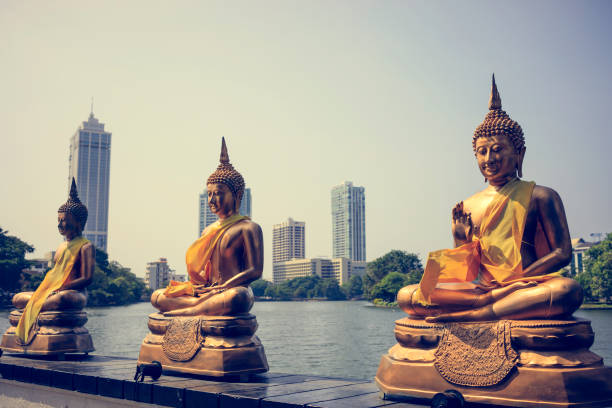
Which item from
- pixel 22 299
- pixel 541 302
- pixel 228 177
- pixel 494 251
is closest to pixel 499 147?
pixel 494 251

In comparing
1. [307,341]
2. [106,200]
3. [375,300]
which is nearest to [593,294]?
[375,300]

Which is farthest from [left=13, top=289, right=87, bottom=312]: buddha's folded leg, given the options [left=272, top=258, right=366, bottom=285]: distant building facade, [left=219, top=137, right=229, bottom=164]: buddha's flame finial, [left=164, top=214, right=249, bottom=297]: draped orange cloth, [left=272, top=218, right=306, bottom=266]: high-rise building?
[left=272, top=218, right=306, bottom=266]: high-rise building

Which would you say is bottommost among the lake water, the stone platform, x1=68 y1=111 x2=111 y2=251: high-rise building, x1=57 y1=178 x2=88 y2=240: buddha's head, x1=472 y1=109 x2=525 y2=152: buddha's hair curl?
the lake water

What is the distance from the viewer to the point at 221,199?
6.95 metres

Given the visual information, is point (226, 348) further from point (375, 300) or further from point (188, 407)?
point (375, 300)

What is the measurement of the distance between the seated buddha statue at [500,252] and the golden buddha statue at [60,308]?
5212mm

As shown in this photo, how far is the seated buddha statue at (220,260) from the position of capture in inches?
254

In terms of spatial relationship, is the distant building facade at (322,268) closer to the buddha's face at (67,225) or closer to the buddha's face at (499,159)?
the buddha's face at (67,225)

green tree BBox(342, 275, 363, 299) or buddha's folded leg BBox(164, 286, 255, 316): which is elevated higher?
buddha's folded leg BBox(164, 286, 255, 316)

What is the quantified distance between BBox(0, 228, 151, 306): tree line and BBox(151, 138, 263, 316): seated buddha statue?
8.69 metres

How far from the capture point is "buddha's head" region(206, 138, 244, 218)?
6.96 meters

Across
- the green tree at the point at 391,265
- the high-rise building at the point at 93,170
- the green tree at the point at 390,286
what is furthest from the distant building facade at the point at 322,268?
the green tree at the point at 390,286

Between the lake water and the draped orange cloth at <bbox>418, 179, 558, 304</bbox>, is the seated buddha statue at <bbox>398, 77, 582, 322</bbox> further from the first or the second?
the lake water

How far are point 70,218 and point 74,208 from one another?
0.16 metres
